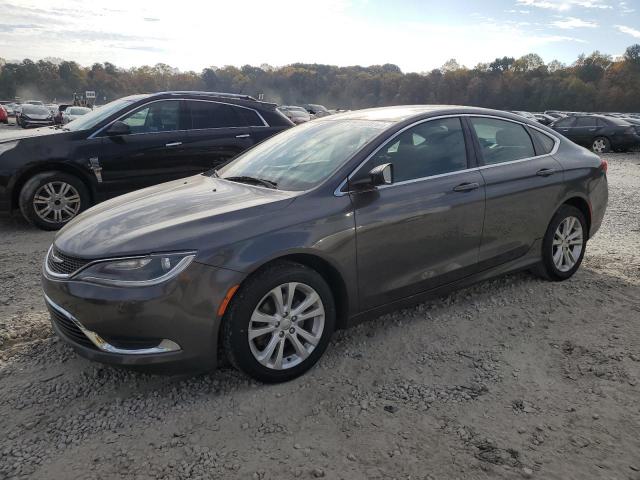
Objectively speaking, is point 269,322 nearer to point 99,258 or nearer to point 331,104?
point 99,258

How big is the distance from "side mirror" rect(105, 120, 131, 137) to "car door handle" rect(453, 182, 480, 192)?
4415 mm

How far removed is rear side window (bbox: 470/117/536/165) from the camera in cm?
400

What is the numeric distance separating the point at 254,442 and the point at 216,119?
5.27m

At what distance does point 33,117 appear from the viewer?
30.2m

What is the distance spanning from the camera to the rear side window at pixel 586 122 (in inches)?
737

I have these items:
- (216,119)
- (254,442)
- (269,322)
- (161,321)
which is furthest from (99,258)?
(216,119)

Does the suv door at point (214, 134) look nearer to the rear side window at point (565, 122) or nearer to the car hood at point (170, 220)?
the car hood at point (170, 220)

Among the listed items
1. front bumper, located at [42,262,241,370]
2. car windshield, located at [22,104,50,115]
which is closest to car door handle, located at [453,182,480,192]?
front bumper, located at [42,262,241,370]

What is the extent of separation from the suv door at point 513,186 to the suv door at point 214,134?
12.1 ft

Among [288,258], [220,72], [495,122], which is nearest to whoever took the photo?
[288,258]

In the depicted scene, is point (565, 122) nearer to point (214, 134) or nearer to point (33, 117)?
point (214, 134)

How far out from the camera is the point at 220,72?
136000 millimetres

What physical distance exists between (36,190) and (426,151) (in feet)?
15.6

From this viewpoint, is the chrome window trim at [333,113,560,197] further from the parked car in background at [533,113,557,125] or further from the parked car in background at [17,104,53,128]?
the parked car in background at [17,104,53,128]
